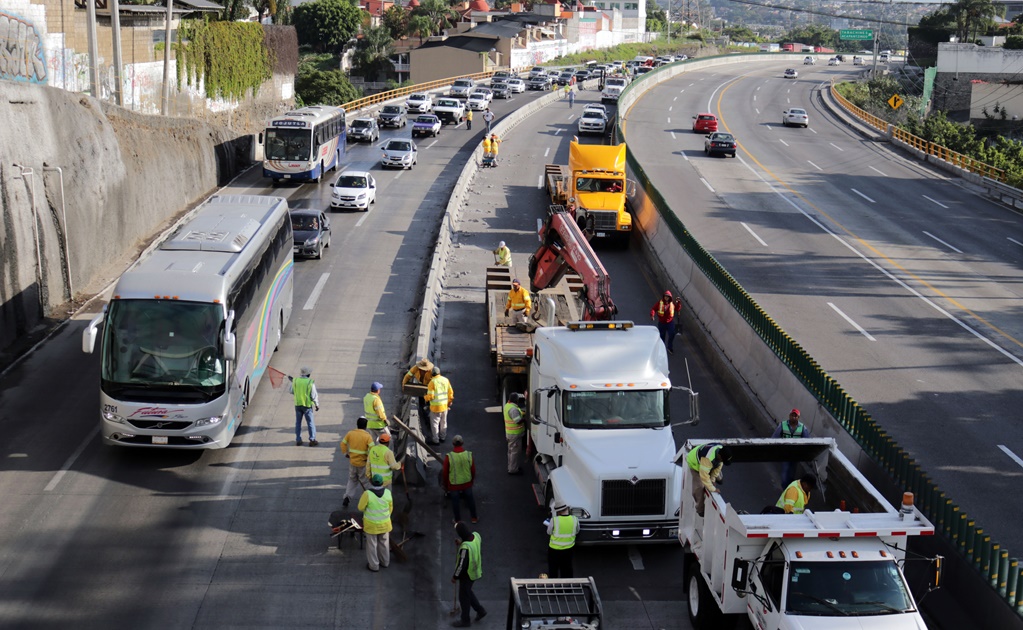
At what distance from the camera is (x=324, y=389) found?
2320 cm

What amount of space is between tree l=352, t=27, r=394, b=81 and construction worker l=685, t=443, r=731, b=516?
5281 inches

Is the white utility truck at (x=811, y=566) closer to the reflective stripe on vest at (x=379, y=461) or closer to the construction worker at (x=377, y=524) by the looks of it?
the construction worker at (x=377, y=524)

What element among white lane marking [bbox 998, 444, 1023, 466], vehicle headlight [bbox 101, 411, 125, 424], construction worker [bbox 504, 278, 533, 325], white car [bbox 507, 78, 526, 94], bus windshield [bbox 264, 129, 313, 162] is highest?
white car [bbox 507, 78, 526, 94]

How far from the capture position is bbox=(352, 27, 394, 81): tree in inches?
5615

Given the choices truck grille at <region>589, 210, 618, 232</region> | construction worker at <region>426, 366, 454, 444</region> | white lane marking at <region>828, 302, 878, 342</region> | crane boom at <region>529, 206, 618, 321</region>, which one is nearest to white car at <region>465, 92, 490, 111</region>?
truck grille at <region>589, 210, 618, 232</region>

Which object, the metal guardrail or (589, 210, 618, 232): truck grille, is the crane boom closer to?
(589, 210, 618, 232): truck grille

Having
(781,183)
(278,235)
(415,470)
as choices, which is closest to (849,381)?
(415,470)

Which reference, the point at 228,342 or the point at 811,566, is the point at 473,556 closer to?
the point at 811,566

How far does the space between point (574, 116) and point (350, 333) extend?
185 feet

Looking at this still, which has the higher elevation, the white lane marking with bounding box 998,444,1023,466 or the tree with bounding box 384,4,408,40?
the tree with bounding box 384,4,408,40

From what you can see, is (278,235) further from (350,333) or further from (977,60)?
(977,60)

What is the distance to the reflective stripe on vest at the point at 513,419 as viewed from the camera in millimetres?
18609

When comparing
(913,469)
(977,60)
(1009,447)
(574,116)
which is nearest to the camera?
(913,469)

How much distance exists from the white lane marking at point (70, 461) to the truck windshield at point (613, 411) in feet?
28.5
